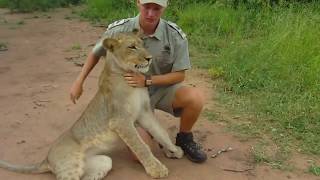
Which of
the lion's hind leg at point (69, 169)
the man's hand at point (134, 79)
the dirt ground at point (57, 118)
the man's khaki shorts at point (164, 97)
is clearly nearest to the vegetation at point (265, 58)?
the dirt ground at point (57, 118)

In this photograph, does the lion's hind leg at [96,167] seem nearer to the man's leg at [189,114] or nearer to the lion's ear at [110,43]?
the man's leg at [189,114]

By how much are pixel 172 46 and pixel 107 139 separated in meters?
0.90

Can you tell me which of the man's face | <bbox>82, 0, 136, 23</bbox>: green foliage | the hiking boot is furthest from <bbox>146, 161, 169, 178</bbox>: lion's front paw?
<bbox>82, 0, 136, 23</bbox>: green foliage

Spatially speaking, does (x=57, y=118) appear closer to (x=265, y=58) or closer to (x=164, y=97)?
(x=164, y=97)

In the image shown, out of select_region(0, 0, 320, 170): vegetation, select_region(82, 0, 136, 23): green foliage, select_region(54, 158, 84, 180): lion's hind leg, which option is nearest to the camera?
select_region(54, 158, 84, 180): lion's hind leg

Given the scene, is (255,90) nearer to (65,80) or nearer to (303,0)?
(65,80)

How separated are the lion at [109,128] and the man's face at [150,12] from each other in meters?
0.15

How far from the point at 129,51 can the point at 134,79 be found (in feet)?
0.71

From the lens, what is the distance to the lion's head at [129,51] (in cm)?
381

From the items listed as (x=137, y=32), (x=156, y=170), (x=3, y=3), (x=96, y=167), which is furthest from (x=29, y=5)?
(x=156, y=170)

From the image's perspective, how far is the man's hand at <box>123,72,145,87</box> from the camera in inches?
153

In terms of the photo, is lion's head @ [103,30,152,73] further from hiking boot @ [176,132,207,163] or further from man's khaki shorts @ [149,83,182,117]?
hiking boot @ [176,132,207,163]

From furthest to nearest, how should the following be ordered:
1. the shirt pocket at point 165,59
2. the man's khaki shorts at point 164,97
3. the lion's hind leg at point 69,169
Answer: the man's khaki shorts at point 164,97, the shirt pocket at point 165,59, the lion's hind leg at point 69,169

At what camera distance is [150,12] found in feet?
12.9
